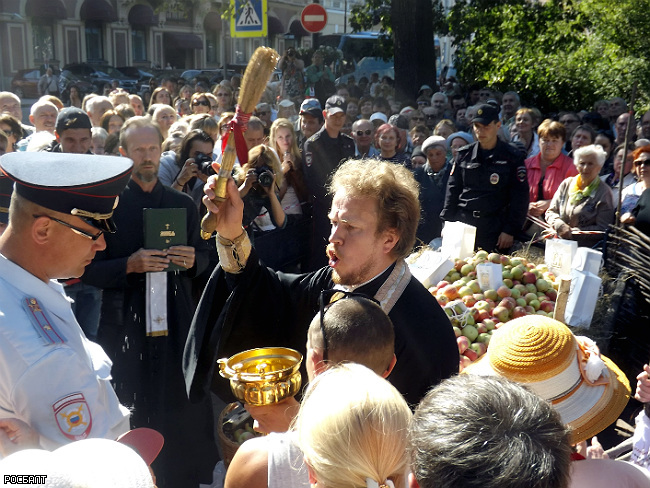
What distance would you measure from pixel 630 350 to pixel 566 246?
0.82 metres

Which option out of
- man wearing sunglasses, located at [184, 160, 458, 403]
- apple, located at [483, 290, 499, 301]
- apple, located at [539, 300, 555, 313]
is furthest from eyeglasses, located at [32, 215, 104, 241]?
apple, located at [539, 300, 555, 313]

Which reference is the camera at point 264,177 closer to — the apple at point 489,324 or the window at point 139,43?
the apple at point 489,324

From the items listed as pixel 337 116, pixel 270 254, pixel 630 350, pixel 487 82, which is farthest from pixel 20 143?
pixel 487 82

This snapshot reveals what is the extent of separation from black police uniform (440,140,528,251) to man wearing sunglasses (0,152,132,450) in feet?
13.7

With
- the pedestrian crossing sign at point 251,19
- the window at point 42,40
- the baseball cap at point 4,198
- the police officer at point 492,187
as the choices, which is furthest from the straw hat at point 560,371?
the window at point 42,40

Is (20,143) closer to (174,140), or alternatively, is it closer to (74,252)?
(174,140)

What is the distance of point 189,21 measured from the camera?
44.3 m

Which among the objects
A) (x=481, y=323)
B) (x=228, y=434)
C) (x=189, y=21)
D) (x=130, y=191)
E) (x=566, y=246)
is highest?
(x=189, y=21)

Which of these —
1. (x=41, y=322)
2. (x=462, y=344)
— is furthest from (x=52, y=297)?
(x=462, y=344)

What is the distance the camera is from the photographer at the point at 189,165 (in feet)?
17.7

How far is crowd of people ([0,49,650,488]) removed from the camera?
1570 millimetres

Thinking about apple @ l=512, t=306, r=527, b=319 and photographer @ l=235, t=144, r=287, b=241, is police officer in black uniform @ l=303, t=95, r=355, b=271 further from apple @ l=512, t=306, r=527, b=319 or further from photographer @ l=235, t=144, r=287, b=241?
apple @ l=512, t=306, r=527, b=319

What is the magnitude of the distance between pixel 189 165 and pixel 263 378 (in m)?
3.52

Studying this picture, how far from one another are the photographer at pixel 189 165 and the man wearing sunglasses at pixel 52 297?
2.82m
